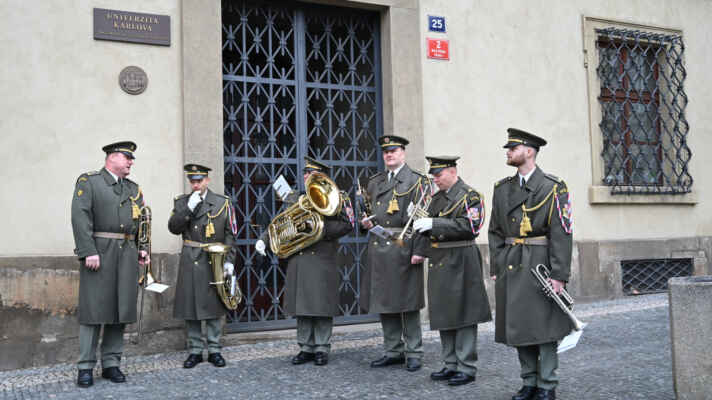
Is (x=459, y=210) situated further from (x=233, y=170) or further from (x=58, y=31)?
(x=58, y=31)

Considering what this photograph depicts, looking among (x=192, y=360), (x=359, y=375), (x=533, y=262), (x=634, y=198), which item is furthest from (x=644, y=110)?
(x=192, y=360)

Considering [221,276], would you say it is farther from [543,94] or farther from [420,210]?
[543,94]

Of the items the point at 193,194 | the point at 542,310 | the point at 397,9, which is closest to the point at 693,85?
the point at 397,9

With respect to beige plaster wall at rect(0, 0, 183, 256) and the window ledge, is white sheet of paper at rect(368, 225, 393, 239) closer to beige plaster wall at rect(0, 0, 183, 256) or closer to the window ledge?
beige plaster wall at rect(0, 0, 183, 256)

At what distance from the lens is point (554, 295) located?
439 centimetres

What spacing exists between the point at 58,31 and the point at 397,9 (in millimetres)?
3791

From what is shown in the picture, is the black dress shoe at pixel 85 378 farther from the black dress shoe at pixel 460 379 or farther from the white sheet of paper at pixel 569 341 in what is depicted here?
the white sheet of paper at pixel 569 341

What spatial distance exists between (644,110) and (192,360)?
727cm

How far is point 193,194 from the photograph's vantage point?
611cm


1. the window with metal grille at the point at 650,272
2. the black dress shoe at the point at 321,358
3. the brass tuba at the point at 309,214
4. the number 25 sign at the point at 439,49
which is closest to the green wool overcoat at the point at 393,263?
the brass tuba at the point at 309,214

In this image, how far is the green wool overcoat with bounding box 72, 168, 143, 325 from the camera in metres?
5.47

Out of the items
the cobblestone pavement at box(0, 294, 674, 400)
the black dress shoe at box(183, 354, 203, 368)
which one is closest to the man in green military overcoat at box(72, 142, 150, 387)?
the cobblestone pavement at box(0, 294, 674, 400)

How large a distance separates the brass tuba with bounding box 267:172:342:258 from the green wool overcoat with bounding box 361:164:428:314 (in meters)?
0.42

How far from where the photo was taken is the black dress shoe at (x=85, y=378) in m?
5.36
